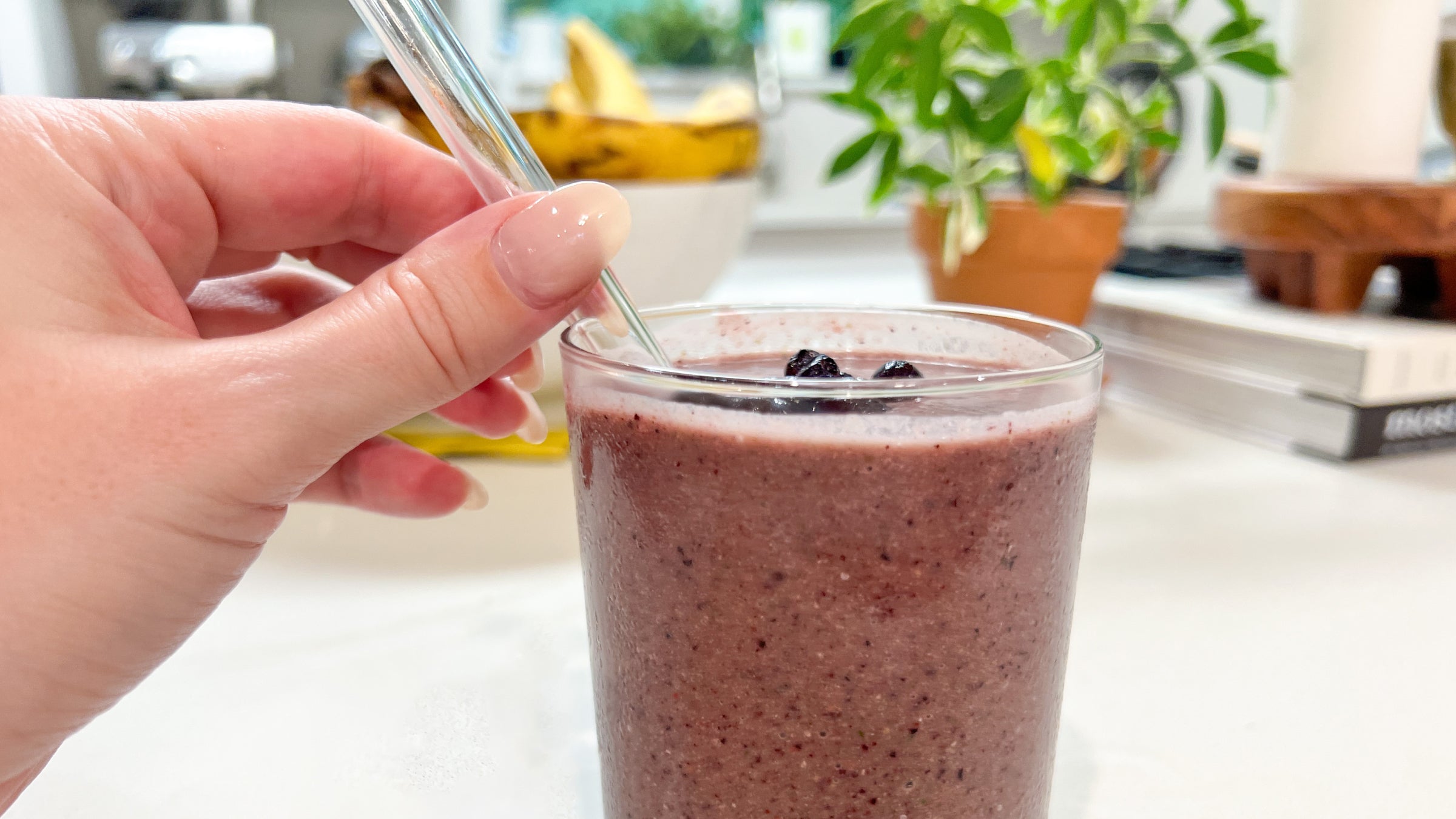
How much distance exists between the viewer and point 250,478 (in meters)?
0.34

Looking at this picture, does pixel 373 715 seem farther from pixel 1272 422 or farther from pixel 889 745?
pixel 1272 422

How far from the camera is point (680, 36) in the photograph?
8.91 ft

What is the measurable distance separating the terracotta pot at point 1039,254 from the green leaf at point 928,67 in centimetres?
15

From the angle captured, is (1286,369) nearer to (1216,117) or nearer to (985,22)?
(1216,117)

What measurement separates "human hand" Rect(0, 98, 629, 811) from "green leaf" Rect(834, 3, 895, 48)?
606 mm

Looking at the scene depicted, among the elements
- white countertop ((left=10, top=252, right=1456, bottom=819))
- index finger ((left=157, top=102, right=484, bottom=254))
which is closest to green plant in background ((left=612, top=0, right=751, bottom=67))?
white countertop ((left=10, top=252, right=1456, bottom=819))

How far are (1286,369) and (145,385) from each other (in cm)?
94

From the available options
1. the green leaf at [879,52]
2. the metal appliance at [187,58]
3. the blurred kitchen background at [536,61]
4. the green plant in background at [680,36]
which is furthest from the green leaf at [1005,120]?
the green plant in background at [680,36]

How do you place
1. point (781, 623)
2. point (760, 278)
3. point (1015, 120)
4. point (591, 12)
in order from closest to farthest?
point (781, 623), point (1015, 120), point (760, 278), point (591, 12)

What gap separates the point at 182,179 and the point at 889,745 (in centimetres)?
39

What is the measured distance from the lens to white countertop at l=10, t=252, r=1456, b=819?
45 cm

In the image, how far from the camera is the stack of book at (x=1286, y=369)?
0.86m

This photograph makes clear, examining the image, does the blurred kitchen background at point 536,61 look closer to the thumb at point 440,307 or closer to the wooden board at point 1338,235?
the wooden board at point 1338,235

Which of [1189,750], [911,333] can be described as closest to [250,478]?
[911,333]
